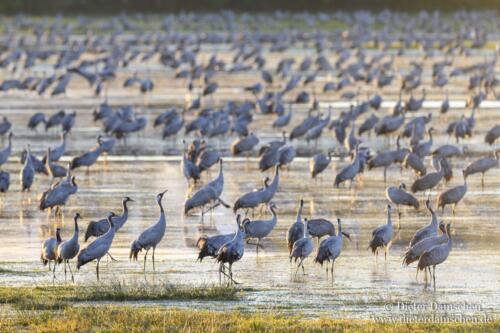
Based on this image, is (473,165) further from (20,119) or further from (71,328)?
(20,119)

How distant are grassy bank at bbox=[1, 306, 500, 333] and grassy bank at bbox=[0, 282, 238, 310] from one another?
33.7 inches

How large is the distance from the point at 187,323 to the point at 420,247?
4.44m

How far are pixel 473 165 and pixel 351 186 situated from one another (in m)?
2.34

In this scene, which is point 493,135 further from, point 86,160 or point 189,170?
point 86,160

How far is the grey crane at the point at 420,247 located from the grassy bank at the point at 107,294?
249 cm

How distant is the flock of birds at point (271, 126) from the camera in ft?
61.9

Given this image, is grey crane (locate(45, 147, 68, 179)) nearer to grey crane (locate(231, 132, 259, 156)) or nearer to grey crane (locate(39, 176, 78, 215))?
grey crane (locate(39, 176, 78, 215))

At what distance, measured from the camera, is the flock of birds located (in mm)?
18875

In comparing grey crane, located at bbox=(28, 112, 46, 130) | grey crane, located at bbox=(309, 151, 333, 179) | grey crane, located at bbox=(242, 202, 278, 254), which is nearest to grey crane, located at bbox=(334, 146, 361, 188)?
grey crane, located at bbox=(309, 151, 333, 179)

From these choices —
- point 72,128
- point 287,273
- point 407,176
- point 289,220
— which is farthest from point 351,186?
point 72,128

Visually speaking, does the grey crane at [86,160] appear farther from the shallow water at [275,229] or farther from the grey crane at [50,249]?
the grey crane at [50,249]

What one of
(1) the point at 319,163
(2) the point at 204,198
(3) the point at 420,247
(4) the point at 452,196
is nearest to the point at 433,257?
(3) the point at 420,247

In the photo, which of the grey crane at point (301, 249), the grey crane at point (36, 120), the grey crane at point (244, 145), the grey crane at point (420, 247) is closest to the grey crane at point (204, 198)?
the grey crane at point (301, 249)

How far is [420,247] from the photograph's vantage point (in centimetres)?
1800
